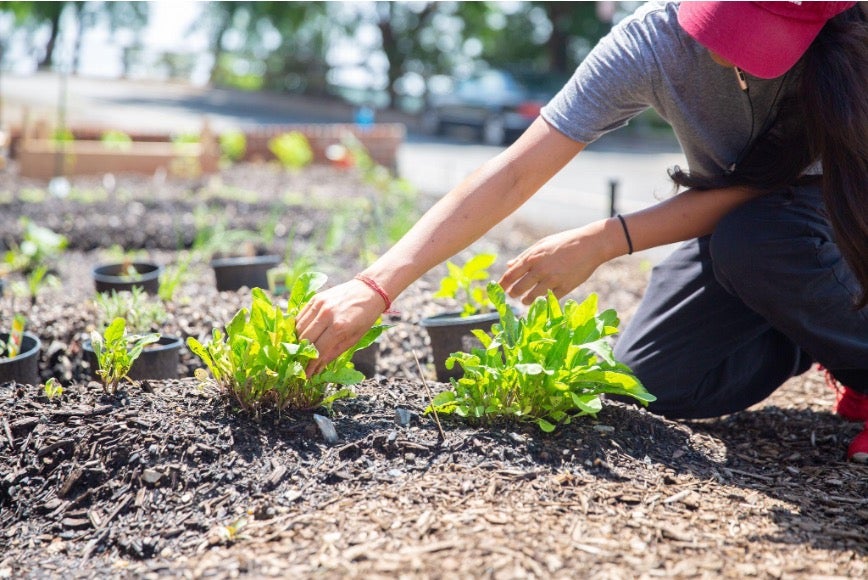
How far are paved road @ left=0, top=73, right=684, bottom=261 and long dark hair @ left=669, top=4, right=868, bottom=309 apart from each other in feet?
8.08

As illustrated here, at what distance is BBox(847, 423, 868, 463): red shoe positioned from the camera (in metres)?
2.22

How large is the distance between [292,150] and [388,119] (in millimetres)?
12300

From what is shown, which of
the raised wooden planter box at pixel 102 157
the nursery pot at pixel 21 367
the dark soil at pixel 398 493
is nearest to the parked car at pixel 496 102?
the raised wooden planter box at pixel 102 157

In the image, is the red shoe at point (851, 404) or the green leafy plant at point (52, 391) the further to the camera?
the red shoe at point (851, 404)

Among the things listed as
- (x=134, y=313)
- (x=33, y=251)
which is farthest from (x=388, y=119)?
(x=134, y=313)

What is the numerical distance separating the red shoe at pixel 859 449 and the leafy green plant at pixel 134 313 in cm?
217

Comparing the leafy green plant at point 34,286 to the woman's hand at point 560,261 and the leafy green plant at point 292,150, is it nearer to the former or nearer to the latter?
the woman's hand at point 560,261

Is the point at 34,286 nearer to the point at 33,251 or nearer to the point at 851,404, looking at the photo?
the point at 33,251

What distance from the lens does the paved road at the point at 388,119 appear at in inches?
329

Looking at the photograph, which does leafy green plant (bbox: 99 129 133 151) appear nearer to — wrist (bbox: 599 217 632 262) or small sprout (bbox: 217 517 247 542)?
wrist (bbox: 599 217 632 262)

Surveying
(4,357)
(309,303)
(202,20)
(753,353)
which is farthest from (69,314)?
(202,20)

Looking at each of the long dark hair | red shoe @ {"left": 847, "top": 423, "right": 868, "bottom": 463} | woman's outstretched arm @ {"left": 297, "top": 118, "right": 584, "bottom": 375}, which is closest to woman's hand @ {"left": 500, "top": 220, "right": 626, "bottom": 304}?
woman's outstretched arm @ {"left": 297, "top": 118, "right": 584, "bottom": 375}

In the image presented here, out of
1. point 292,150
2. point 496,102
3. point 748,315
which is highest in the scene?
point 496,102

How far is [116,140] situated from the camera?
8.09 metres
